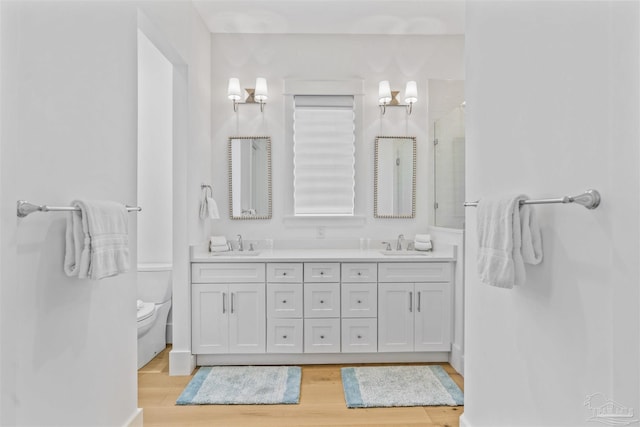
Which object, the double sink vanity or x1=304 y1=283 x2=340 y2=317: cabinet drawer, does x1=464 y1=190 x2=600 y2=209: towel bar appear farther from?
x1=304 y1=283 x2=340 y2=317: cabinet drawer

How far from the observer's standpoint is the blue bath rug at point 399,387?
2.24 metres

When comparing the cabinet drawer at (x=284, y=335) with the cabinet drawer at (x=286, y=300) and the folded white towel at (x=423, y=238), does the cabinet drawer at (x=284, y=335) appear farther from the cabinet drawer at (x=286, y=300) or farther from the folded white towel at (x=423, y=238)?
the folded white towel at (x=423, y=238)

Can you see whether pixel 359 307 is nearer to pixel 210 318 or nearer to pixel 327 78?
pixel 210 318

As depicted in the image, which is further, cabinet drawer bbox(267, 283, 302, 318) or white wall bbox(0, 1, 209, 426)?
cabinet drawer bbox(267, 283, 302, 318)

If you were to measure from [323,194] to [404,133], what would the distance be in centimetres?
92

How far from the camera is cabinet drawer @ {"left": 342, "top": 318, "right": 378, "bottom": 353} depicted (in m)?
2.76

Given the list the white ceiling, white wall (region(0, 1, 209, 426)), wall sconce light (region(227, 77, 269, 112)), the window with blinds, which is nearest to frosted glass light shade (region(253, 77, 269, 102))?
wall sconce light (region(227, 77, 269, 112))

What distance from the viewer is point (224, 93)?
329 cm

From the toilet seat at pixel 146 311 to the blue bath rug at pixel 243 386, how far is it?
545 millimetres

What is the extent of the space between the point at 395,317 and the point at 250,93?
2.25 metres

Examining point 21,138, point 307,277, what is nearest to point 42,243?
point 21,138

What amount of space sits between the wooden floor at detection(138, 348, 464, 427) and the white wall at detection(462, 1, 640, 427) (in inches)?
23.9

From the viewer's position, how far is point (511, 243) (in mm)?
1152

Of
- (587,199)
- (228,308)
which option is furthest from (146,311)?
(587,199)
